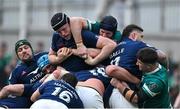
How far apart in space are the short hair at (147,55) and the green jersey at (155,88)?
19 cm

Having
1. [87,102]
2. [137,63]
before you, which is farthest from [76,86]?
[137,63]

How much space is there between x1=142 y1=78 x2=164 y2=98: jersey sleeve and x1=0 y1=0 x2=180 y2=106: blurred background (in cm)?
684

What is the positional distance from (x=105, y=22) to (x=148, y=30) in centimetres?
961

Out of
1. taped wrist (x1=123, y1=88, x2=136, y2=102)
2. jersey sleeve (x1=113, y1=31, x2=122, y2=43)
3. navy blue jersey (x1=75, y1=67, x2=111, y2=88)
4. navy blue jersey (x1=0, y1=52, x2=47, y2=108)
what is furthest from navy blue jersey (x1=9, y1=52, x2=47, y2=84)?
taped wrist (x1=123, y1=88, x2=136, y2=102)

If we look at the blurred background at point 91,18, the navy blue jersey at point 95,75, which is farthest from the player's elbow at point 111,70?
the blurred background at point 91,18

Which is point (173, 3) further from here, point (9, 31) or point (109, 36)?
point (109, 36)

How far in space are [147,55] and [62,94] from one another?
105 centimetres

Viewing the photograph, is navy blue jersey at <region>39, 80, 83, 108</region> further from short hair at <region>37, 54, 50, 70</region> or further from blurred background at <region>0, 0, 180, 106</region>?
blurred background at <region>0, 0, 180, 106</region>

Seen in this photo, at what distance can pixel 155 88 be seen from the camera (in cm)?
828

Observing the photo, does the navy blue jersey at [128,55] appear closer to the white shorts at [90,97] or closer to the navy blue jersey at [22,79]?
the white shorts at [90,97]

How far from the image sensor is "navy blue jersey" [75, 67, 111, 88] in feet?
28.0

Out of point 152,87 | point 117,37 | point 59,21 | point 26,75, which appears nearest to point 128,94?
point 152,87

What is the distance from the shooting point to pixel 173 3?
1805cm

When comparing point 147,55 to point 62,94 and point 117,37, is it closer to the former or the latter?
point 117,37
